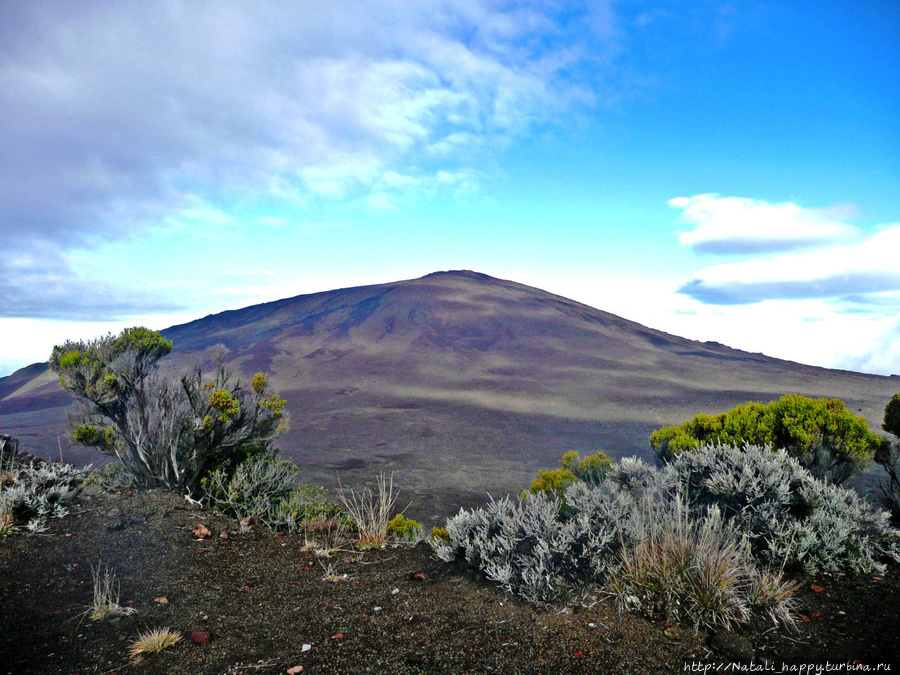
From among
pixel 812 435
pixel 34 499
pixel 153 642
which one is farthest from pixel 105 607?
pixel 812 435

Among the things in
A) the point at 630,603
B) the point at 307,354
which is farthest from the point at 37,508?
the point at 307,354

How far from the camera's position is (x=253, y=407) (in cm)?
712

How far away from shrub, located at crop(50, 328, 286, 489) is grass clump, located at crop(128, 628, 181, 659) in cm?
359

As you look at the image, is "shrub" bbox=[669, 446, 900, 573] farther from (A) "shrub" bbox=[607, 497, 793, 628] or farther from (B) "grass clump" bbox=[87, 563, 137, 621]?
(B) "grass clump" bbox=[87, 563, 137, 621]

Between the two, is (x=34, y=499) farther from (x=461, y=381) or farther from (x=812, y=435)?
(x=461, y=381)

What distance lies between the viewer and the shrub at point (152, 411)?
6543 mm

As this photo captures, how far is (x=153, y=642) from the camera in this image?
3.01 metres

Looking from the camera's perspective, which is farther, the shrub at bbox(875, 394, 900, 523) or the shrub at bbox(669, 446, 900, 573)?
the shrub at bbox(875, 394, 900, 523)

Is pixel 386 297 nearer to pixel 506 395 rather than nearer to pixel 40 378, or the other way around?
pixel 506 395

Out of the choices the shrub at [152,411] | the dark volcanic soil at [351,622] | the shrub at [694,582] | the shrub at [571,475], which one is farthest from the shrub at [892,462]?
the shrub at [152,411]

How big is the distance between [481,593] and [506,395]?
31.1 m

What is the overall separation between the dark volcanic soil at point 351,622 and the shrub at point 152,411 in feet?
6.48

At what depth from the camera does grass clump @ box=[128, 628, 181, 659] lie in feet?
9.82

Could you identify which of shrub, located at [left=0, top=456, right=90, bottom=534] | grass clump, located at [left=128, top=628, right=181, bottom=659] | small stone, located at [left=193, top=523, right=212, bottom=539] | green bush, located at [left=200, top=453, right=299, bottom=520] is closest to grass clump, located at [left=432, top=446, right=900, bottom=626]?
grass clump, located at [left=128, top=628, right=181, bottom=659]
